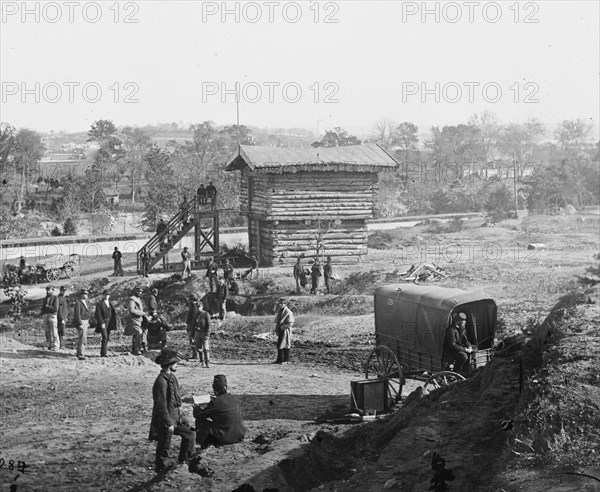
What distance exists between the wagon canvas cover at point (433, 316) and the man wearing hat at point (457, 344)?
117 millimetres

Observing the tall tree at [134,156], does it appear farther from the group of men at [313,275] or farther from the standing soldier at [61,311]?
the standing soldier at [61,311]

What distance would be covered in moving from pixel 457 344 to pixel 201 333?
653cm

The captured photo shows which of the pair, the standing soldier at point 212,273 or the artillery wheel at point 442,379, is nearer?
the artillery wheel at point 442,379

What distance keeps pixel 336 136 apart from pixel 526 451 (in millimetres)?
51917

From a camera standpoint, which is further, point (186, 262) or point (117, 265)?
point (117, 265)

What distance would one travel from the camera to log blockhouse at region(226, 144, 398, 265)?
29688 mm

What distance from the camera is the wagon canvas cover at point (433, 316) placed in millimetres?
14133

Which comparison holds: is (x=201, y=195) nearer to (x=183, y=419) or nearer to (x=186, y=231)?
(x=186, y=231)

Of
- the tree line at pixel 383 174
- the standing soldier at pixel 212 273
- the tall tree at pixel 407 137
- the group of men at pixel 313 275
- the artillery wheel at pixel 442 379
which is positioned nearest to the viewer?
the artillery wheel at pixel 442 379

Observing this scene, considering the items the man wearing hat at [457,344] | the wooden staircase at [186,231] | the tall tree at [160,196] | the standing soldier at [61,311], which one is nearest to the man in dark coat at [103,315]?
the standing soldier at [61,311]

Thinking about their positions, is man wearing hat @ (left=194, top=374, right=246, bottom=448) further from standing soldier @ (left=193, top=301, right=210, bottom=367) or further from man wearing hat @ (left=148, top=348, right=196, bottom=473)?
standing soldier @ (left=193, top=301, right=210, bottom=367)

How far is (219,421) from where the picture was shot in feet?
36.3

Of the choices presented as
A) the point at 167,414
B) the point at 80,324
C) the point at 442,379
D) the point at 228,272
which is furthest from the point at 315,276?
the point at 167,414

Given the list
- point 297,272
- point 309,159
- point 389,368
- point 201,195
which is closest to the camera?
point 389,368
